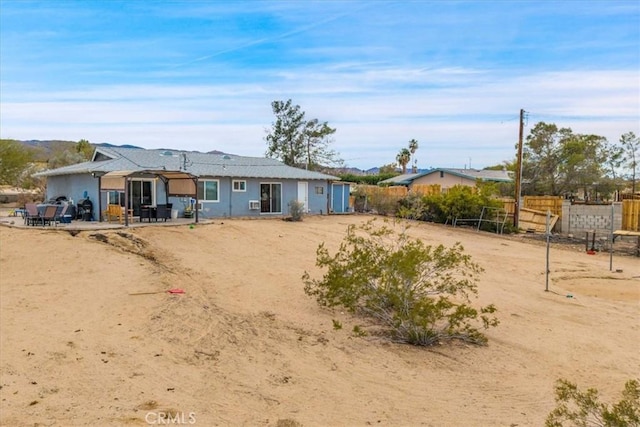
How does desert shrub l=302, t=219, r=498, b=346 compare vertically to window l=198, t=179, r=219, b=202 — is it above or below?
below

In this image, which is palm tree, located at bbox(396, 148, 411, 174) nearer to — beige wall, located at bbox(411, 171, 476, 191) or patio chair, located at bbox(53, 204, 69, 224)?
beige wall, located at bbox(411, 171, 476, 191)

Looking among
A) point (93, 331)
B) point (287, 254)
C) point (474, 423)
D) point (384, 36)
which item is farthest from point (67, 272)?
point (384, 36)

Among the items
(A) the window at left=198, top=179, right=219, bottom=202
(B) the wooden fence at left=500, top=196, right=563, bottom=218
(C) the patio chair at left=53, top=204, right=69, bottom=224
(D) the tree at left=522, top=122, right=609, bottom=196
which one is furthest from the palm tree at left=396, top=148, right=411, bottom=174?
(C) the patio chair at left=53, top=204, right=69, bottom=224

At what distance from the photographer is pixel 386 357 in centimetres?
779

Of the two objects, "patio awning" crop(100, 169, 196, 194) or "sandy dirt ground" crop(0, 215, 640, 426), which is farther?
"patio awning" crop(100, 169, 196, 194)

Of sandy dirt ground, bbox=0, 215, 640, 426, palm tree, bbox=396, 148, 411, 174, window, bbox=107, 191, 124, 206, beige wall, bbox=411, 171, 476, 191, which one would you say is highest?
palm tree, bbox=396, 148, 411, 174

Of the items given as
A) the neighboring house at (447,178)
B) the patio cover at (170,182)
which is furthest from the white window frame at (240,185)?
the neighboring house at (447,178)

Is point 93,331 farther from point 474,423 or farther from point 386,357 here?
point 474,423

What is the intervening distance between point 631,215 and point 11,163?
43.2m

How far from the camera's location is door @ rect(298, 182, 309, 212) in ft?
93.4

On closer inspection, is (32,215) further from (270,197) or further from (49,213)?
(270,197)

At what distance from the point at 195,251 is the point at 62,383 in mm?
9099

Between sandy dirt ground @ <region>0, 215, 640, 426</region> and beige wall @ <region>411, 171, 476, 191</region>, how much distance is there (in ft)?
96.8

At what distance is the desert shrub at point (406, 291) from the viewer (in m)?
8.48
